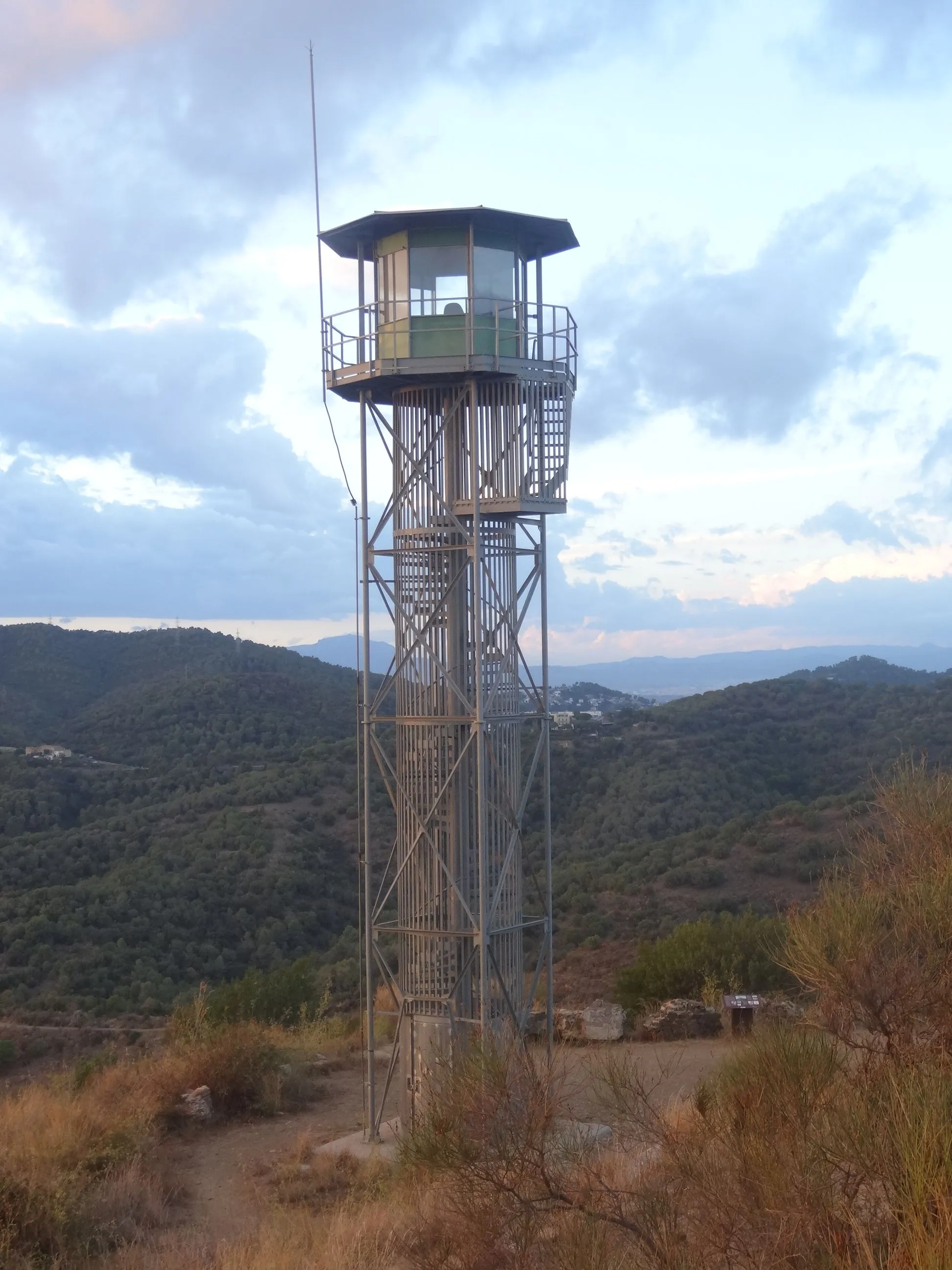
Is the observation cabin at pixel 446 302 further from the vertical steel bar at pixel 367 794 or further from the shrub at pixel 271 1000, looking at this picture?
the shrub at pixel 271 1000

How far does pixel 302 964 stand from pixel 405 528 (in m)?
8.90

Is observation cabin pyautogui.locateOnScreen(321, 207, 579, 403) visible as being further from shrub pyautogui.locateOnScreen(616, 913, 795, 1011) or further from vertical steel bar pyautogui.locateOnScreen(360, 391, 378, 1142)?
shrub pyautogui.locateOnScreen(616, 913, 795, 1011)

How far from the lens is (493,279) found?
11.2 metres

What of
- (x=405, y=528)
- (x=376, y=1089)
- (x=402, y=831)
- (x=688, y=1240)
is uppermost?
(x=405, y=528)

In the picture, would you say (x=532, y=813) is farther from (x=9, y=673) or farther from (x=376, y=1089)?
(x=9, y=673)

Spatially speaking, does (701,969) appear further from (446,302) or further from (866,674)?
(866,674)

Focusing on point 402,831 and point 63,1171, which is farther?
point 402,831

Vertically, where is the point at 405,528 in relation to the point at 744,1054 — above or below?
above

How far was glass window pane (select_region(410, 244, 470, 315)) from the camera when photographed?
11148mm

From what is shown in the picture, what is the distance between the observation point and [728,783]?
111 ft

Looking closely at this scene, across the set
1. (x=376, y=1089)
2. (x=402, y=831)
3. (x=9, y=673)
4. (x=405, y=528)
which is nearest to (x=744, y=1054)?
(x=402, y=831)

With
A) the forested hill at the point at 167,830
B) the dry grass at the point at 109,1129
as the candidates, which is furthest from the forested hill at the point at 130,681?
the dry grass at the point at 109,1129

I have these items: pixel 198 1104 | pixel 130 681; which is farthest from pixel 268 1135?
pixel 130 681

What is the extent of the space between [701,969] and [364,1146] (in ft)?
21.7
